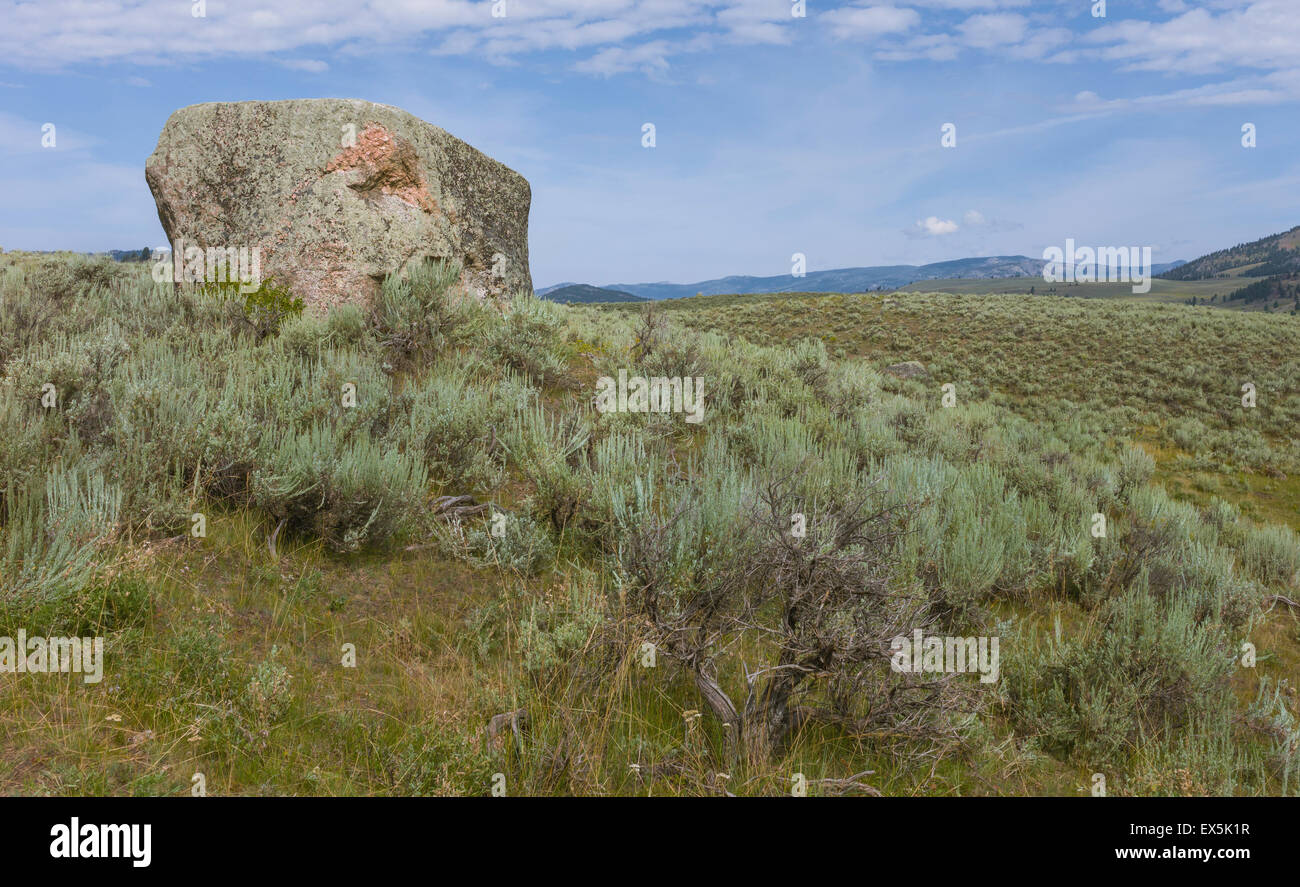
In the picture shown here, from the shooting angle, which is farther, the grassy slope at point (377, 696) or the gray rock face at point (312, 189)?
the gray rock face at point (312, 189)

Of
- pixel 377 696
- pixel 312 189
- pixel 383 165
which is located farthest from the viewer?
pixel 383 165

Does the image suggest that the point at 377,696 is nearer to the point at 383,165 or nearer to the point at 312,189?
the point at 312,189

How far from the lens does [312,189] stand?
7.49m

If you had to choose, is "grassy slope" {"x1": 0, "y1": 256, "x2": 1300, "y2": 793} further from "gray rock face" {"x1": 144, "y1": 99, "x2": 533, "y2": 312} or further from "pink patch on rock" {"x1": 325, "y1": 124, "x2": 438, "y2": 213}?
"pink patch on rock" {"x1": 325, "y1": 124, "x2": 438, "y2": 213}

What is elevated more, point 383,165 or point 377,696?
point 383,165

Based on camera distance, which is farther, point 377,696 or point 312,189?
point 312,189

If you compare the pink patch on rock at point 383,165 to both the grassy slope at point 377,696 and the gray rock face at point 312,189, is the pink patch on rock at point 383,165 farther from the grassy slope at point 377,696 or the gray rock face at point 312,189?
the grassy slope at point 377,696

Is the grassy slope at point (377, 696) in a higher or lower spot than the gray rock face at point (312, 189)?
lower

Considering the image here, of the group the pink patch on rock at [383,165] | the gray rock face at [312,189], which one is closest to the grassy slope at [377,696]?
the gray rock face at [312,189]

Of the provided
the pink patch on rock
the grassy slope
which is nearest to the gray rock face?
the pink patch on rock

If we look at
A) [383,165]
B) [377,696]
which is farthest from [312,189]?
[377,696]

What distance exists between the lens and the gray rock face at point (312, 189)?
7.45 m

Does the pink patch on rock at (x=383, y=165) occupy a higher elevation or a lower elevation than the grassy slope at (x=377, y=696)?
higher
